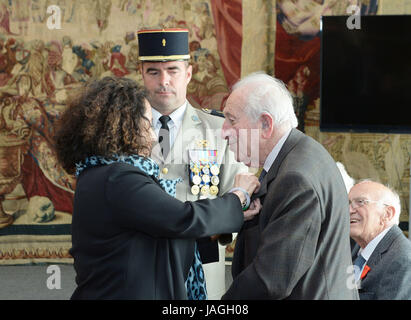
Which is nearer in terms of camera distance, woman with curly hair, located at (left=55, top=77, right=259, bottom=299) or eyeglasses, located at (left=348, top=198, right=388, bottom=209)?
woman with curly hair, located at (left=55, top=77, right=259, bottom=299)

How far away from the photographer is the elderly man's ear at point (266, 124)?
7.64ft

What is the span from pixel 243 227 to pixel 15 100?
5665 millimetres

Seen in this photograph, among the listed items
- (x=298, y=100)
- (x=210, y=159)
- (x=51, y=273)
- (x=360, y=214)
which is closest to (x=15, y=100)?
(x=51, y=273)

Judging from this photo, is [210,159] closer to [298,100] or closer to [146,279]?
[146,279]

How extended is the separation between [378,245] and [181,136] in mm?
1326

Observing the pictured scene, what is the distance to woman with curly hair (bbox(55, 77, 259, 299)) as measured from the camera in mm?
2221

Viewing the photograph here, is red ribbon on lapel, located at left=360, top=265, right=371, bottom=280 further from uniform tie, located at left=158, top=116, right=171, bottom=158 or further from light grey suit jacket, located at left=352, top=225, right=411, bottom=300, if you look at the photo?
uniform tie, located at left=158, top=116, right=171, bottom=158

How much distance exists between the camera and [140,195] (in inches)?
86.5

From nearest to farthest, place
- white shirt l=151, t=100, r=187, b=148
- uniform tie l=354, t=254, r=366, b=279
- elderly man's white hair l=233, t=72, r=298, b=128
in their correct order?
elderly man's white hair l=233, t=72, r=298, b=128 < uniform tie l=354, t=254, r=366, b=279 < white shirt l=151, t=100, r=187, b=148

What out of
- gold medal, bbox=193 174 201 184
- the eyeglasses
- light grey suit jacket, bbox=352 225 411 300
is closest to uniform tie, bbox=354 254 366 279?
light grey suit jacket, bbox=352 225 411 300

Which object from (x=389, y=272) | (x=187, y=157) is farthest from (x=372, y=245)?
(x=187, y=157)

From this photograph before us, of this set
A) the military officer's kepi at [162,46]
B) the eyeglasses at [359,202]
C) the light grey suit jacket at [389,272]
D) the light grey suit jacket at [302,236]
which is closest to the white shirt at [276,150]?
the light grey suit jacket at [302,236]

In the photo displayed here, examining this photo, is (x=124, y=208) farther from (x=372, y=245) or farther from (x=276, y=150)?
(x=372, y=245)

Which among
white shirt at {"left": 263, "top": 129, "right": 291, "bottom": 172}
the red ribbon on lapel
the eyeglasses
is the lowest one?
the red ribbon on lapel
